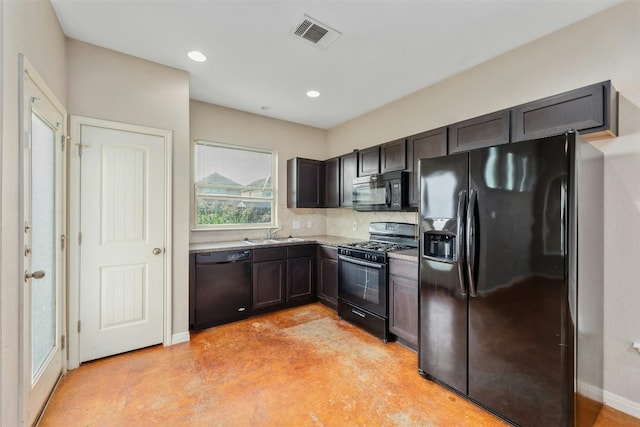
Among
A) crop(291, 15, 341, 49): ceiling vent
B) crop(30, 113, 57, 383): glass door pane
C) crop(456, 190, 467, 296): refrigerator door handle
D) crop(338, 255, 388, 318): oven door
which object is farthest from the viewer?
crop(338, 255, 388, 318): oven door

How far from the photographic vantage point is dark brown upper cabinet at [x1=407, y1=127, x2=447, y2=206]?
9.36ft

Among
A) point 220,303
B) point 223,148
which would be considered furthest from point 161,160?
point 220,303

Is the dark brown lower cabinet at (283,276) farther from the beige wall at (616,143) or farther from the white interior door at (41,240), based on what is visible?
the beige wall at (616,143)

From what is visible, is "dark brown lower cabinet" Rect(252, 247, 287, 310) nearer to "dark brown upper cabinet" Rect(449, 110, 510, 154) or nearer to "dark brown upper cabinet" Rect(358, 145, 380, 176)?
"dark brown upper cabinet" Rect(358, 145, 380, 176)

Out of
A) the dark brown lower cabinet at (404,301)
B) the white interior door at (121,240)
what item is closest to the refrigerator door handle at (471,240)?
the dark brown lower cabinet at (404,301)

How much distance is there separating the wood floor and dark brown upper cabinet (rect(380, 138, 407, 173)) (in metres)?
2.00

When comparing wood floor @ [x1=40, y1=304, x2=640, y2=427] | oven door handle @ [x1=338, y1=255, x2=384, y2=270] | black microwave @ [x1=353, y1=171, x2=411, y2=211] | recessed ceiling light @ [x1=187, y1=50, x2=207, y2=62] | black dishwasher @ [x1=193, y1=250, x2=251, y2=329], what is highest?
recessed ceiling light @ [x1=187, y1=50, x2=207, y2=62]

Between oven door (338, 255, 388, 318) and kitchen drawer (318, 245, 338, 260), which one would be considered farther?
kitchen drawer (318, 245, 338, 260)

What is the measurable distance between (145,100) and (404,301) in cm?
325

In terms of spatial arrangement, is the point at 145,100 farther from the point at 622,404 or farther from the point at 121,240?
the point at 622,404

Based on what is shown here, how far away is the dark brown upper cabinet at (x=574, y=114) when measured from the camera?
6.12 ft

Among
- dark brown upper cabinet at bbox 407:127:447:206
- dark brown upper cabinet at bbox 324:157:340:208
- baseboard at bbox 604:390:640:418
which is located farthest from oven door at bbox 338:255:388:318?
baseboard at bbox 604:390:640:418

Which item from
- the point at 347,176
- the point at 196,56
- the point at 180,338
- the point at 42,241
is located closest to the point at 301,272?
the point at 347,176

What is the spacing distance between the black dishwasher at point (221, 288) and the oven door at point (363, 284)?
121cm
